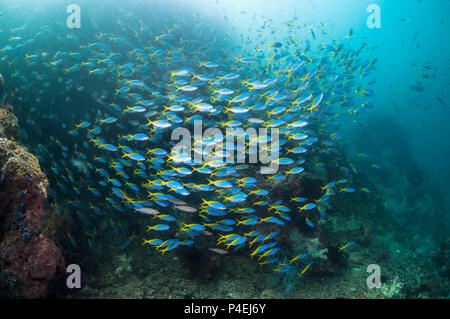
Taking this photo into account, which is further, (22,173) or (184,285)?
(184,285)

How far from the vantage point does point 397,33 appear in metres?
71.4

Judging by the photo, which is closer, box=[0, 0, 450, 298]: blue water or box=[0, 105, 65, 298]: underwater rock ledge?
box=[0, 105, 65, 298]: underwater rock ledge

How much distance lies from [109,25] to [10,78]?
215 inches

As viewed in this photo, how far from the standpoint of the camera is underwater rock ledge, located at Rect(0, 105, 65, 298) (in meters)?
3.22

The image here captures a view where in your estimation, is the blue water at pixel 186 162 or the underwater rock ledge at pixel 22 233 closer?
the underwater rock ledge at pixel 22 233

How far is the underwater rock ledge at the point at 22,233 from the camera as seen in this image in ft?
10.6

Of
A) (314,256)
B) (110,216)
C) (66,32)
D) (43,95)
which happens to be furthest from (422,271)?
(66,32)

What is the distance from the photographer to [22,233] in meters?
3.34

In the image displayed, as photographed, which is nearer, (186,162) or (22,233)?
(22,233)

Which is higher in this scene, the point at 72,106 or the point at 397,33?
the point at 397,33

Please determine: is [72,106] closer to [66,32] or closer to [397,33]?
[66,32]

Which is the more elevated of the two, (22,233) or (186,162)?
(186,162)
